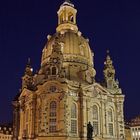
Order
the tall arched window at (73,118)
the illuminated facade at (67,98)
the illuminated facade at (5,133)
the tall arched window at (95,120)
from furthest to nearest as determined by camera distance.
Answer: the illuminated facade at (5,133) < the tall arched window at (95,120) < the tall arched window at (73,118) < the illuminated facade at (67,98)

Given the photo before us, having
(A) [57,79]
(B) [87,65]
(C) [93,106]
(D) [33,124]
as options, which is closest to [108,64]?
(B) [87,65]

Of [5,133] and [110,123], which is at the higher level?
[110,123]

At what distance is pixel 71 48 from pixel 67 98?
14.6 meters

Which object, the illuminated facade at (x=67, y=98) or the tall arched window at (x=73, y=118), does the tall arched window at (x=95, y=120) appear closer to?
the illuminated facade at (x=67, y=98)


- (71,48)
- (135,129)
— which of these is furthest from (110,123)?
(135,129)

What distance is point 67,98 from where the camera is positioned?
64062 millimetres

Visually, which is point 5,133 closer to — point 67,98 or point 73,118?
point 73,118

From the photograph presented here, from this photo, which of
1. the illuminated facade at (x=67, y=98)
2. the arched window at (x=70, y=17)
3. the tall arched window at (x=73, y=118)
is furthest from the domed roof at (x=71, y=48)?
the tall arched window at (x=73, y=118)

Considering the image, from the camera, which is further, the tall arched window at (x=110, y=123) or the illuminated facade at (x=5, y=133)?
the illuminated facade at (x=5, y=133)

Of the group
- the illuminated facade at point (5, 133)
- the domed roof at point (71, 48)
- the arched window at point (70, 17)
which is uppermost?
the arched window at point (70, 17)

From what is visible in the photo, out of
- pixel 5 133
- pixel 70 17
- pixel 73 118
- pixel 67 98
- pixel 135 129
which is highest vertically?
pixel 70 17

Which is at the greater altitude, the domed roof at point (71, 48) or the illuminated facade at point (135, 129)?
the domed roof at point (71, 48)

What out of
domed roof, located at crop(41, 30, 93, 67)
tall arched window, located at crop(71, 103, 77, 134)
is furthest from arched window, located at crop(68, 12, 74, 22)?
tall arched window, located at crop(71, 103, 77, 134)

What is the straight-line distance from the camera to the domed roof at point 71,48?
73.9 m
